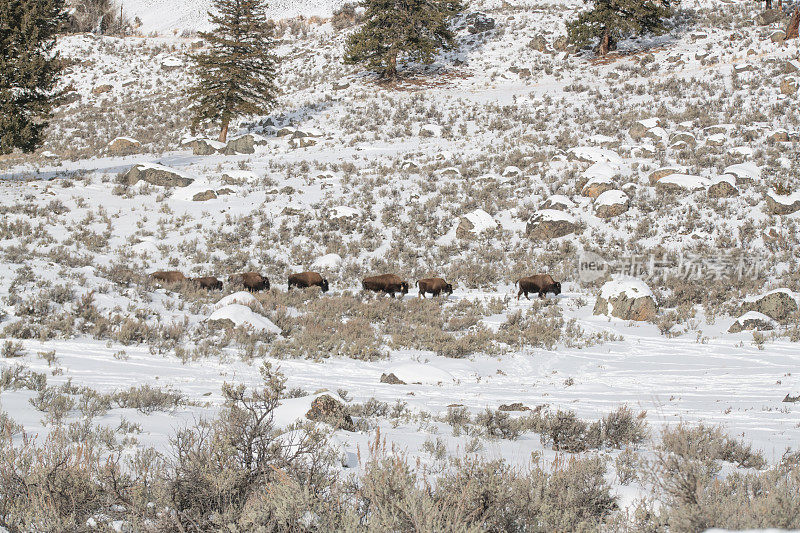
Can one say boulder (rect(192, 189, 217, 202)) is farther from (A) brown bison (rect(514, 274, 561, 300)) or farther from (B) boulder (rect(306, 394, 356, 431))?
(B) boulder (rect(306, 394, 356, 431))

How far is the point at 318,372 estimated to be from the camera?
945 cm

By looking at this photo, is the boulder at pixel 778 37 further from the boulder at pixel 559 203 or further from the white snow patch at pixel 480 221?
the white snow patch at pixel 480 221

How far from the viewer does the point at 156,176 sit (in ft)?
82.9

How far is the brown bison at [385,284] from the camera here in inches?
631

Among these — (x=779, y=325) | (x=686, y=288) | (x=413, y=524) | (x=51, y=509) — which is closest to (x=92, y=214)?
(x=51, y=509)

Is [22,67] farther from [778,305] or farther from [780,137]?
[780,137]

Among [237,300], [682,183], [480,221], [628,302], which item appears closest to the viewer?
[237,300]

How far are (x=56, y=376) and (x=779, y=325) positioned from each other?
16.6 m

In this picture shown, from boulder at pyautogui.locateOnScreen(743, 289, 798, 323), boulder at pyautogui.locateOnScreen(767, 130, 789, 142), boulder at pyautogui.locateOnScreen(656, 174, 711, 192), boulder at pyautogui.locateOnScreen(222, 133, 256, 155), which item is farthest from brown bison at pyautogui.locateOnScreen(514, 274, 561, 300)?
boulder at pyautogui.locateOnScreen(222, 133, 256, 155)

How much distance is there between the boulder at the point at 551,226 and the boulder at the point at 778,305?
8028mm

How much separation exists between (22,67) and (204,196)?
8753 mm

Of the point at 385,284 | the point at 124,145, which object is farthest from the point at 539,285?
the point at 124,145

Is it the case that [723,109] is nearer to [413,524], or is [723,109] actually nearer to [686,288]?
[686,288]

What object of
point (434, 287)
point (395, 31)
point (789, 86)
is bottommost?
point (434, 287)
